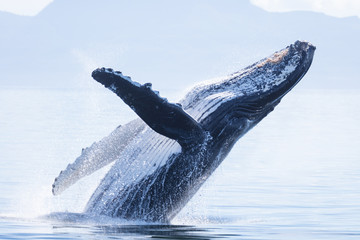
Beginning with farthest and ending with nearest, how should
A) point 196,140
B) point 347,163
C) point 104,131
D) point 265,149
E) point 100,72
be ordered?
point 104,131 < point 265,149 < point 347,163 < point 196,140 < point 100,72

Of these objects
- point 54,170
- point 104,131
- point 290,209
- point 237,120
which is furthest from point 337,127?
point 237,120

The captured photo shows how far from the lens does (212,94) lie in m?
14.0

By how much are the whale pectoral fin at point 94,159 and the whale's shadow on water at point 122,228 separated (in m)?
0.49

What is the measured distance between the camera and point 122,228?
1301cm

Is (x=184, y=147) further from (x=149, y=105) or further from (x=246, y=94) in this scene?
(x=246, y=94)

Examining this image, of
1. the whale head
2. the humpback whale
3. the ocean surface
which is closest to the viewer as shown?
the ocean surface

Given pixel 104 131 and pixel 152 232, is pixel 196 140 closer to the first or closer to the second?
pixel 152 232


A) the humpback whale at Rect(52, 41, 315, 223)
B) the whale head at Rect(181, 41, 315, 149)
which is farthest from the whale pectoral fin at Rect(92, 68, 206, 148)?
the whale head at Rect(181, 41, 315, 149)

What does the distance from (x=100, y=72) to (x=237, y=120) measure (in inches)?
Answer: 94.2

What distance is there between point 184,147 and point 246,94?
1261 millimetres

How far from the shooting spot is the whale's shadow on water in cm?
1263

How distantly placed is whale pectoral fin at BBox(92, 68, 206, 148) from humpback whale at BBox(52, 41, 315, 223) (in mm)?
279

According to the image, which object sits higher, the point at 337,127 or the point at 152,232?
the point at 152,232

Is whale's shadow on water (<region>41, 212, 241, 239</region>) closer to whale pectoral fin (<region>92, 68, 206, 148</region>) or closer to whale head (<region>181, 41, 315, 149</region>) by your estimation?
whale pectoral fin (<region>92, 68, 206, 148</region>)
